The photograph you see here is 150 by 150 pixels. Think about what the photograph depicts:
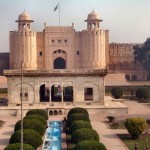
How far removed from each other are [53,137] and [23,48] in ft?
101

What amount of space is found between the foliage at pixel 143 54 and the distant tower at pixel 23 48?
1442 cm

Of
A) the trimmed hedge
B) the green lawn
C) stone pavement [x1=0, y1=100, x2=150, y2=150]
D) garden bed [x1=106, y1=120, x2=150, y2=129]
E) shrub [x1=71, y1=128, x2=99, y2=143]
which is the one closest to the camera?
shrub [x1=71, y1=128, x2=99, y2=143]

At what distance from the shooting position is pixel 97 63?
1965 inches

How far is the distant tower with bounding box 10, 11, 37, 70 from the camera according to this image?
162 ft

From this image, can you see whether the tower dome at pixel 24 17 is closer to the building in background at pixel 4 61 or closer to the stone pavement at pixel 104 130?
the building in background at pixel 4 61

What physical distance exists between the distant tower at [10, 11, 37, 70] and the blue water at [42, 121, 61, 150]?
85.8 feet

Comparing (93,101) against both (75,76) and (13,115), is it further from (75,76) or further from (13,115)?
(13,115)

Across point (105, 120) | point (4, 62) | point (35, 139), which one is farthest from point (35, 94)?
point (4, 62)

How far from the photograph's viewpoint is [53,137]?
763 inches

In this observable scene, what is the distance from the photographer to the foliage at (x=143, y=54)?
188 ft

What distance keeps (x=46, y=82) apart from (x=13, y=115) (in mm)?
3451

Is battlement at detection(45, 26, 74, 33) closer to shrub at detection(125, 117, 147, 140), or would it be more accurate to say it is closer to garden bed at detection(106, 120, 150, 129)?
garden bed at detection(106, 120, 150, 129)

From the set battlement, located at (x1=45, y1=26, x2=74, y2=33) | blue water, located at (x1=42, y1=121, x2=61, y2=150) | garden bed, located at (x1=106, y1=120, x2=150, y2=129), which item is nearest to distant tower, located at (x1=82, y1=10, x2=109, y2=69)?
battlement, located at (x1=45, y1=26, x2=74, y2=33)

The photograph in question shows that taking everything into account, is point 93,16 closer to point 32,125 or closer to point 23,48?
point 23,48
